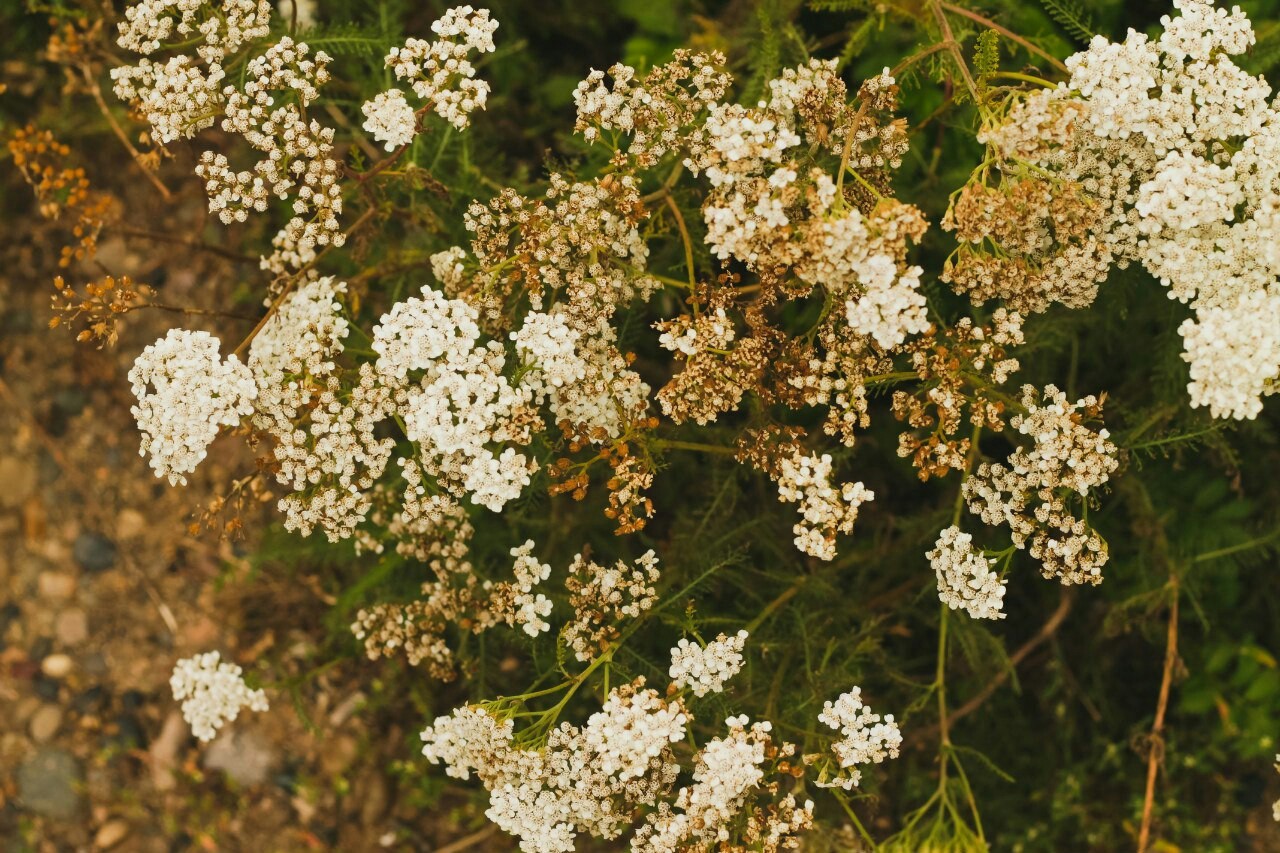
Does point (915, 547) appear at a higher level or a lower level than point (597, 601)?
lower

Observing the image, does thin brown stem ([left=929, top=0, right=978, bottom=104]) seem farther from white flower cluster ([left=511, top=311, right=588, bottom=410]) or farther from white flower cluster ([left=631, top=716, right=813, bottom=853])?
white flower cluster ([left=631, top=716, right=813, bottom=853])

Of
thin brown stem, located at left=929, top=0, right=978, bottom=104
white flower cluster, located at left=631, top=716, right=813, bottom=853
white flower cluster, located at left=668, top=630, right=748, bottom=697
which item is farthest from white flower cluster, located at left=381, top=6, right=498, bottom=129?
white flower cluster, located at left=631, top=716, right=813, bottom=853

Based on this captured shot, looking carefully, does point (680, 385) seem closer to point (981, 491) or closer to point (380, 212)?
point (981, 491)

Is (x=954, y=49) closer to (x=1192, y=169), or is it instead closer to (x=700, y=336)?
(x=1192, y=169)

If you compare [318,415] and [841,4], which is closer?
[318,415]

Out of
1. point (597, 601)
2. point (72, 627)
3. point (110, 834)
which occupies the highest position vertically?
point (597, 601)

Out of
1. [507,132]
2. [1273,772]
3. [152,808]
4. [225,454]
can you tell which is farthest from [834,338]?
[152,808]

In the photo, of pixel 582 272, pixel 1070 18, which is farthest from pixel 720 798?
pixel 1070 18

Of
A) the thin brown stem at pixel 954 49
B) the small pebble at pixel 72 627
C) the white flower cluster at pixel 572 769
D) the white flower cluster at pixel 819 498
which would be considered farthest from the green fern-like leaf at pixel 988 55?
the small pebble at pixel 72 627
